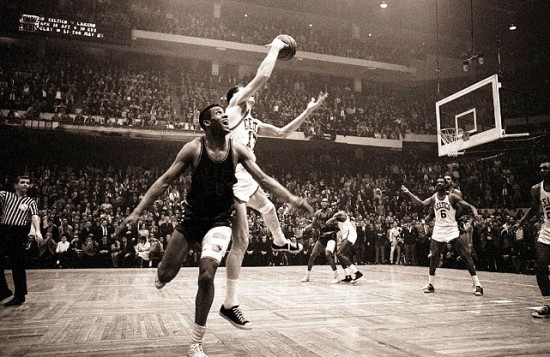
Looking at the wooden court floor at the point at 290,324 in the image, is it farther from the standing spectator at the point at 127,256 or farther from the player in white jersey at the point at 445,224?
the standing spectator at the point at 127,256

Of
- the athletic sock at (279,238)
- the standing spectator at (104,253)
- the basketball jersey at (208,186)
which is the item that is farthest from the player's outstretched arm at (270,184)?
the standing spectator at (104,253)

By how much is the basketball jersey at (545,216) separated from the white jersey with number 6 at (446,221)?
218cm

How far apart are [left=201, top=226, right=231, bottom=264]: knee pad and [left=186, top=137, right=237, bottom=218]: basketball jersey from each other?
0.14 m

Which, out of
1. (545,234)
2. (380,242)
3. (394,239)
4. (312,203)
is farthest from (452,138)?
(545,234)

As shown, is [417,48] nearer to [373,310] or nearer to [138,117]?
[138,117]

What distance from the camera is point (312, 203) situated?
19016 mm

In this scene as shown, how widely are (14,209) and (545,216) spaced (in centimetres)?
744

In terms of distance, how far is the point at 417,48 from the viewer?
91.2 ft

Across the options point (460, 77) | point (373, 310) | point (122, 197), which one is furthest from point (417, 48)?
point (373, 310)

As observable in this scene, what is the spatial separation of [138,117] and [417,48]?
19.3 metres

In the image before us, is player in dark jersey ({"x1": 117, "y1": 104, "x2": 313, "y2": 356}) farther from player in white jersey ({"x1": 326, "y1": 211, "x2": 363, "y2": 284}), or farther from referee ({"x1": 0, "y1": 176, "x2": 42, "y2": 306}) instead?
player in white jersey ({"x1": 326, "y1": 211, "x2": 363, "y2": 284})

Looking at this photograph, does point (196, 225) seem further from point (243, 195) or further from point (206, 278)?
point (243, 195)

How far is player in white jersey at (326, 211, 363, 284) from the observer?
9.12 m

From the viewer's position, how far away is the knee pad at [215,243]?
10.1 ft
